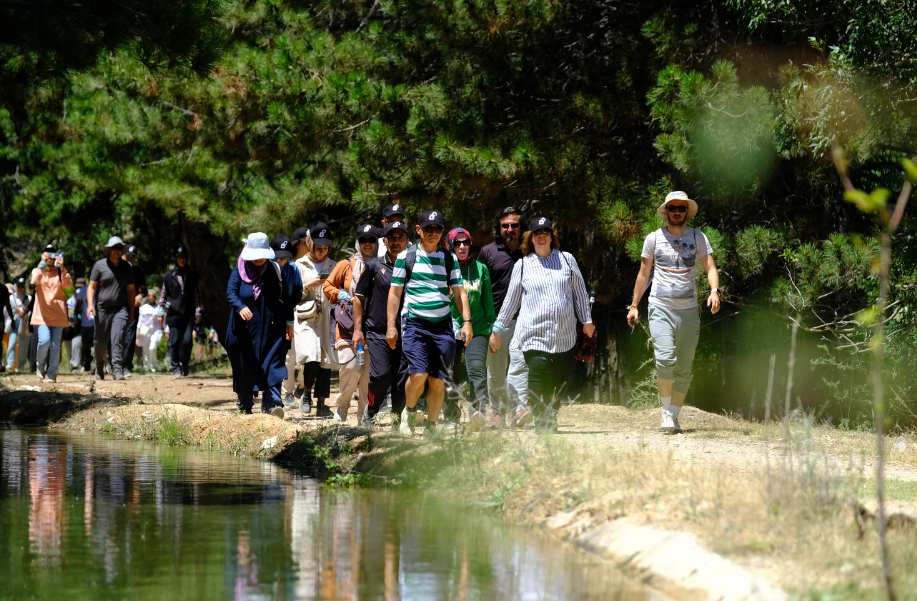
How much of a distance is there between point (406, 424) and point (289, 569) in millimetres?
4715

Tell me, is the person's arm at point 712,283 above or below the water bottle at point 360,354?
above

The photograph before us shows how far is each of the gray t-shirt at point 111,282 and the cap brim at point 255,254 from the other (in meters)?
6.05

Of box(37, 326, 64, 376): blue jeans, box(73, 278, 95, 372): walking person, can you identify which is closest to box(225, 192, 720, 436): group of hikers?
box(37, 326, 64, 376): blue jeans

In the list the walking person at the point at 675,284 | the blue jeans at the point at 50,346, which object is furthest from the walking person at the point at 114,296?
the walking person at the point at 675,284

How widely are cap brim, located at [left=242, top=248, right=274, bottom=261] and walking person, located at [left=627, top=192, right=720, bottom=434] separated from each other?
3.42m

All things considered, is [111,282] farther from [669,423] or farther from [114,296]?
[669,423]

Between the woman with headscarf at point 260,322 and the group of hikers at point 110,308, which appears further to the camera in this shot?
the group of hikers at point 110,308

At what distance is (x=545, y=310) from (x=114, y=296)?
28.5 ft

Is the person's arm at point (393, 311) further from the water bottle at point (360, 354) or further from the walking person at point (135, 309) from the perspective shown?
the walking person at point (135, 309)

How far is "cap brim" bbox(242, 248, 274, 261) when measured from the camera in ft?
35.2

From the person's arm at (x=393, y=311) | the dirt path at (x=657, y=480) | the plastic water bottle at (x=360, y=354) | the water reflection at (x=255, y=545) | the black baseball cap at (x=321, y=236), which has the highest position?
the black baseball cap at (x=321, y=236)

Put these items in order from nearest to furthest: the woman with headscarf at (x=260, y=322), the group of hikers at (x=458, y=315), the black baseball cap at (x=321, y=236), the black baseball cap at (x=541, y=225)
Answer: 1. the group of hikers at (x=458, y=315)
2. the black baseball cap at (x=541, y=225)
3. the woman with headscarf at (x=260, y=322)
4. the black baseball cap at (x=321, y=236)

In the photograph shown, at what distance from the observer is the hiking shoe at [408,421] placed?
9609mm

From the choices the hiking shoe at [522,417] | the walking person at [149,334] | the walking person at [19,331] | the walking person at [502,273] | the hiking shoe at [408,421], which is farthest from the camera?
the walking person at [149,334]
